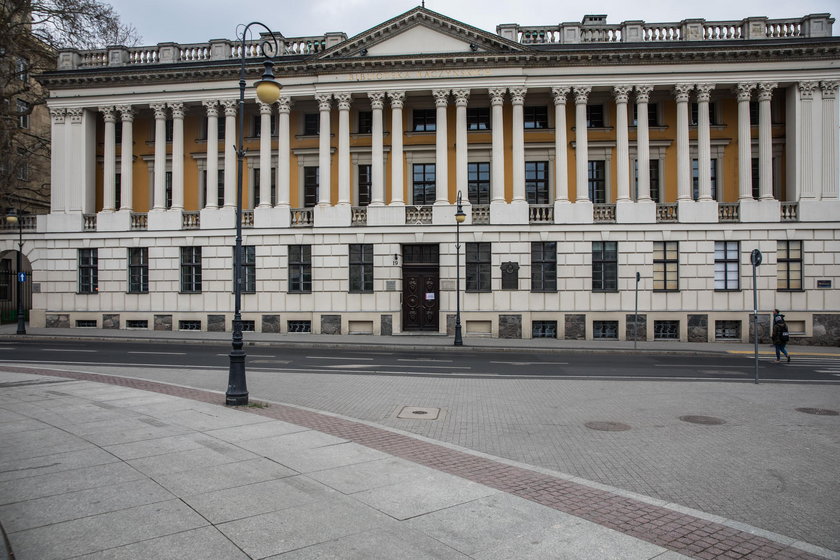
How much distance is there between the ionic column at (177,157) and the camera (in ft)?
106

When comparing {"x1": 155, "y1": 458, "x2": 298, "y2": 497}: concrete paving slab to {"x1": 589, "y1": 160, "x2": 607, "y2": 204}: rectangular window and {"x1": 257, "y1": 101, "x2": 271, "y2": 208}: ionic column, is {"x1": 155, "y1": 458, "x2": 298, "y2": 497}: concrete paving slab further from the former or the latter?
{"x1": 589, "y1": 160, "x2": 607, "y2": 204}: rectangular window

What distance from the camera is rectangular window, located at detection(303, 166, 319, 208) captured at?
3269cm

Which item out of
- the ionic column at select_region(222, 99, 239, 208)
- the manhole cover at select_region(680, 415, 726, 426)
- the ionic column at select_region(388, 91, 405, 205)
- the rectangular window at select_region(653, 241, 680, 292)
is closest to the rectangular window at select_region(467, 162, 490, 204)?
the ionic column at select_region(388, 91, 405, 205)

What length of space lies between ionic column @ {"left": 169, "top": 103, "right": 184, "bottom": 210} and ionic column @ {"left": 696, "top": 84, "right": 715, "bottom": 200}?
2795 cm

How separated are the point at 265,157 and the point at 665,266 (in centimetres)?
2212

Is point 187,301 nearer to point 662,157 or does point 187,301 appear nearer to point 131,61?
point 131,61

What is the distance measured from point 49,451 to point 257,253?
24160 mm

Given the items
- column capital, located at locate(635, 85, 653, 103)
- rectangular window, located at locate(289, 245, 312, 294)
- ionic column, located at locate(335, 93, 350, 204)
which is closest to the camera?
column capital, located at locate(635, 85, 653, 103)

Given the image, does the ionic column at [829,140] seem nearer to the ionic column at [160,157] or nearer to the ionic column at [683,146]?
the ionic column at [683,146]

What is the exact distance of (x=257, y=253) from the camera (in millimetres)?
31203

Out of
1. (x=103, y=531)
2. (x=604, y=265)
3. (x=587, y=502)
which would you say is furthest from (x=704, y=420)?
(x=604, y=265)

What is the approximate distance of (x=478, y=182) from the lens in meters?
31.8

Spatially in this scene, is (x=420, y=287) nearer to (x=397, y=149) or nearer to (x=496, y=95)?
(x=397, y=149)

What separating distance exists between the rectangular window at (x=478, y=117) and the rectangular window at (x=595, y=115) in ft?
18.2
